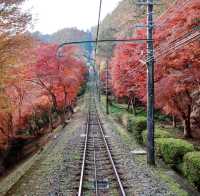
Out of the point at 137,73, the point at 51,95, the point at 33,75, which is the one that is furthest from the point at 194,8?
the point at 51,95

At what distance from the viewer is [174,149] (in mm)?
18828

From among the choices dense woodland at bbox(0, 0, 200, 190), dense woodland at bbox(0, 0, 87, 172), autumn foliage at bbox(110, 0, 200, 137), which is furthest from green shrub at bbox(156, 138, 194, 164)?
dense woodland at bbox(0, 0, 87, 172)

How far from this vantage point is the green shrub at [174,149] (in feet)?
60.0

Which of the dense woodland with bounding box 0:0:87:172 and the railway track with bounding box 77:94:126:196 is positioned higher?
the dense woodland with bounding box 0:0:87:172

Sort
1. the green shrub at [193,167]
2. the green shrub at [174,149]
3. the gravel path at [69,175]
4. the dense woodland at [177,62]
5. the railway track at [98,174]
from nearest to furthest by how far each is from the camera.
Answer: the green shrub at [193,167] → the railway track at [98,174] → the gravel path at [69,175] → the green shrub at [174,149] → the dense woodland at [177,62]

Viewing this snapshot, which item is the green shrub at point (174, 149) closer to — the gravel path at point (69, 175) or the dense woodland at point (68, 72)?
the dense woodland at point (68, 72)

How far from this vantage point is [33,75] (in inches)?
1725

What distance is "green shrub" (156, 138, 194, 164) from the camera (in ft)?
60.0

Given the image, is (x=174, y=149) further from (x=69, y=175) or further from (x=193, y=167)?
(x=69, y=175)

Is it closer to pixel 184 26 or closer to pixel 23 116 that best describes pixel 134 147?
pixel 184 26

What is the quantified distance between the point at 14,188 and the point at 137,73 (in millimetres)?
28086

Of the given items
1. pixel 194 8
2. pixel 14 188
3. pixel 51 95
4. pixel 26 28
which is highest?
pixel 194 8

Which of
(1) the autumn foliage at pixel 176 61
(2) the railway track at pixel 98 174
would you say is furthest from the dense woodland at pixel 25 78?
(1) the autumn foliage at pixel 176 61

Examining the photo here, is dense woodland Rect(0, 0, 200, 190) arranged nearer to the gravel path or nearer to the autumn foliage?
the autumn foliage
